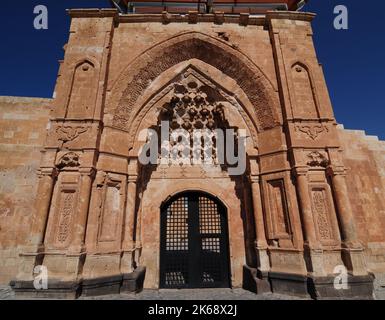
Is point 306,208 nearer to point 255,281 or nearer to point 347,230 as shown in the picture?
point 347,230

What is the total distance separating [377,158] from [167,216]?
733 centimetres

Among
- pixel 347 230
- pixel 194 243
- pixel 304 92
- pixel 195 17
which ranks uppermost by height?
pixel 195 17

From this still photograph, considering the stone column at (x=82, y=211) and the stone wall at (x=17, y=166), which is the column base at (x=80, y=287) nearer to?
the stone column at (x=82, y=211)

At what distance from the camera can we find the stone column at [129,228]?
5489 millimetres

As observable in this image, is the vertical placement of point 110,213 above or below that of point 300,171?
below

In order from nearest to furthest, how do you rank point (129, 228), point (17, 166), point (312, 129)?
point (312, 129) → point (129, 228) → point (17, 166)

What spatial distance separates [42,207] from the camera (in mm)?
4941

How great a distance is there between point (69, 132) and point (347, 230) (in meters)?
6.89

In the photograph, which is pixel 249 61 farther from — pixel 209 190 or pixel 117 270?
pixel 117 270

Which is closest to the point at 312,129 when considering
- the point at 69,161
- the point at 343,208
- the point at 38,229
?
the point at 343,208

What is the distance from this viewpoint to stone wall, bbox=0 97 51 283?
231 inches

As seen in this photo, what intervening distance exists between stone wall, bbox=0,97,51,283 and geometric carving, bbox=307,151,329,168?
7.46 metres
